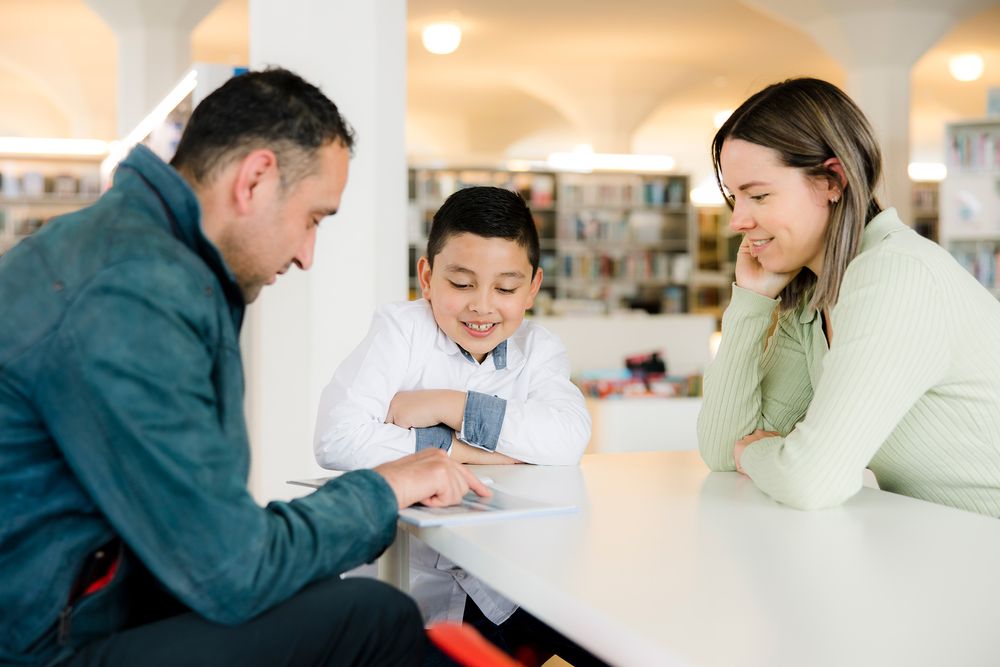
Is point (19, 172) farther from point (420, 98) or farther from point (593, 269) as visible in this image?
point (593, 269)

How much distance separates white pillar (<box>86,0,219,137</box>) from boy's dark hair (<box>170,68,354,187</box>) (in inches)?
253

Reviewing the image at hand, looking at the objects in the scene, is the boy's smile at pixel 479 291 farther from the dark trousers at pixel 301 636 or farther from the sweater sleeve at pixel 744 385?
the dark trousers at pixel 301 636

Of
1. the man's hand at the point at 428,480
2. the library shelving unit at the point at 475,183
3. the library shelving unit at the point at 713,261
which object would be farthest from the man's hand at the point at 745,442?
the library shelving unit at the point at 713,261

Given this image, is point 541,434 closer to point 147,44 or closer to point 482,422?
point 482,422

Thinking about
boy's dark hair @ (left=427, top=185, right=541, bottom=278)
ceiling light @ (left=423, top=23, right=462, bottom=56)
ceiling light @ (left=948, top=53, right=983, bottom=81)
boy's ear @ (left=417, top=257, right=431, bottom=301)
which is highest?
→ ceiling light @ (left=948, top=53, right=983, bottom=81)

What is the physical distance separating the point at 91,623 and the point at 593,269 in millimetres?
10199

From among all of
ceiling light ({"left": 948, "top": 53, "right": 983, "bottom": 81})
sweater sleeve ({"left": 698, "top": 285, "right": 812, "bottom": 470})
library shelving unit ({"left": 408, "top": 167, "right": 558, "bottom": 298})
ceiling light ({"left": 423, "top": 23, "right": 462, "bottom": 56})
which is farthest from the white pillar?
ceiling light ({"left": 948, "top": 53, "right": 983, "bottom": 81})

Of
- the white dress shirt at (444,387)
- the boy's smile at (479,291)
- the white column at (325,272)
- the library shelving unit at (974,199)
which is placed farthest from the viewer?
the library shelving unit at (974,199)

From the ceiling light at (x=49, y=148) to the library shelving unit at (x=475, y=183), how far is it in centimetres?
303

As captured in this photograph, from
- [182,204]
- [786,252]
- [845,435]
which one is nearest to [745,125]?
[786,252]

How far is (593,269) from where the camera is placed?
36.1 feet

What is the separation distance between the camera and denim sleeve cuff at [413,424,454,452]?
5.51 ft

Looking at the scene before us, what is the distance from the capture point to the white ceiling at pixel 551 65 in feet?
Answer: 28.4

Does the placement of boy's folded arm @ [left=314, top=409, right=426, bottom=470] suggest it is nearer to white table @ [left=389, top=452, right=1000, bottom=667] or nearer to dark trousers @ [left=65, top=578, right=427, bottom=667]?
white table @ [left=389, top=452, right=1000, bottom=667]
